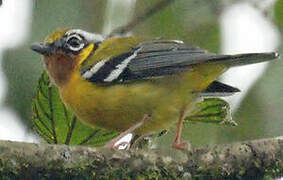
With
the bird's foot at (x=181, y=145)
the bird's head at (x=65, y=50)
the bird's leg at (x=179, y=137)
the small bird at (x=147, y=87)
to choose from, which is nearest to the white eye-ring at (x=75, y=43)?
the bird's head at (x=65, y=50)

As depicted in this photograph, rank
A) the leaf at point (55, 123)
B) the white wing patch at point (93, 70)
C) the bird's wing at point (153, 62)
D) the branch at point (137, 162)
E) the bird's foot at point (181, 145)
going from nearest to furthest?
the branch at point (137, 162) → the bird's foot at point (181, 145) → the leaf at point (55, 123) → the bird's wing at point (153, 62) → the white wing patch at point (93, 70)

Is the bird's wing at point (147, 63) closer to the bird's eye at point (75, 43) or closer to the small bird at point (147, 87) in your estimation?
the small bird at point (147, 87)

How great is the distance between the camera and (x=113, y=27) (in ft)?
14.8

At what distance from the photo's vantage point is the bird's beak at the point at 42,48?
4.29m

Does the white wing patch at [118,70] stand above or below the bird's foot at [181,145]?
above

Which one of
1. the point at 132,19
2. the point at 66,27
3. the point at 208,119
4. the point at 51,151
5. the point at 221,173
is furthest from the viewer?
the point at 66,27

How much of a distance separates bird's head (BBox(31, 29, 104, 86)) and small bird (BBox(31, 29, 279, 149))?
134mm

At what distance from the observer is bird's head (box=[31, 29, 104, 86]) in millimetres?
4488

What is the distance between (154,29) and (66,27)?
598 millimetres

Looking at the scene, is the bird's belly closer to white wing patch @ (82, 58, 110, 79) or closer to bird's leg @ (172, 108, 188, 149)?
bird's leg @ (172, 108, 188, 149)

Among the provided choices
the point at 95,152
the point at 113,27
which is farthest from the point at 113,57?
the point at 95,152

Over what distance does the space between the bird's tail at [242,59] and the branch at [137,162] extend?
0.49 meters

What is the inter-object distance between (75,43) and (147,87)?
792 millimetres

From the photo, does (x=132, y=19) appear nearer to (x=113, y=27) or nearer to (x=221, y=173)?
(x=113, y=27)
